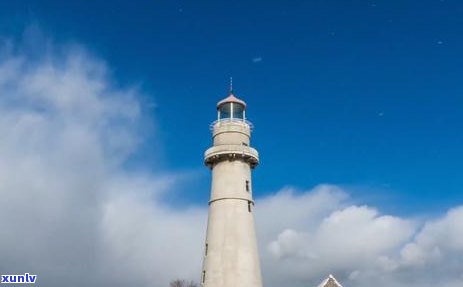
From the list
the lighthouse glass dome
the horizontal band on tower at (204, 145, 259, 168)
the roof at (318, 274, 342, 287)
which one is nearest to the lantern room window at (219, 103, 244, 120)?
the lighthouse glass dome

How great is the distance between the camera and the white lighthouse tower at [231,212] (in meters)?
39.0

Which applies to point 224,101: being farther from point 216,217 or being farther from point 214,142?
point 216,217

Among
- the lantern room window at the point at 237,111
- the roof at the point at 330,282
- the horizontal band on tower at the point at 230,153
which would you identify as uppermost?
the lantern room window at the point at 237,111

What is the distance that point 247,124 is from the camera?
43.4 meters

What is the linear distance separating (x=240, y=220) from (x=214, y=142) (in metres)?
6.29

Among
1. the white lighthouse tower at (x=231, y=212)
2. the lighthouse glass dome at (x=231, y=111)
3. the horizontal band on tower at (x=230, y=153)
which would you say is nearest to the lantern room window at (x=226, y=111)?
the lighthouse glass dome at (x=231, y=111)

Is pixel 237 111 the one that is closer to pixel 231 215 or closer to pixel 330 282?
pixel 231 215

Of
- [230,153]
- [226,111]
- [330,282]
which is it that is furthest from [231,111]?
[330,282]

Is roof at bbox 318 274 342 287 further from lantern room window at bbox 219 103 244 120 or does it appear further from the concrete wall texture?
lantern room window at bbox 219 103 244 120

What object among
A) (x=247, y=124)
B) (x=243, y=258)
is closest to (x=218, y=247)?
(x=243, y=258)

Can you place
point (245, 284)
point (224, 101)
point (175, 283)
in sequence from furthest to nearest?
point (175, 283), point (224, 101), point (245, 284)

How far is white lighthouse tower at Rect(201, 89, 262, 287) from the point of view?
39.0 m

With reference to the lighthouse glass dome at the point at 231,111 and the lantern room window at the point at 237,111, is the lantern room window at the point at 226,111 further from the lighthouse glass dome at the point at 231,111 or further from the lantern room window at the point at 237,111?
the lantern room window at the point at 237,111

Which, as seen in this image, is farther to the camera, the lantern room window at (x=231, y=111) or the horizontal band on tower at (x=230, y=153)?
the lantern room window at (x=231, y=111)
